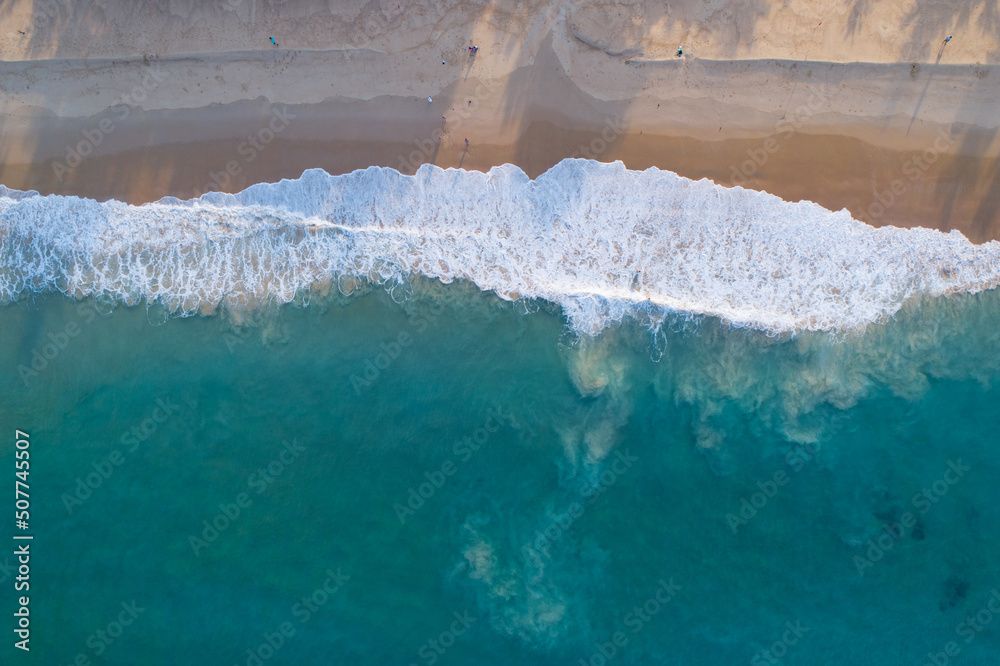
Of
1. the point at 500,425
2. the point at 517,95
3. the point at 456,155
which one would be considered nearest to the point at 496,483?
the point at 500,425

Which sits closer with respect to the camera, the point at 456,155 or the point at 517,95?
the point at 517,95

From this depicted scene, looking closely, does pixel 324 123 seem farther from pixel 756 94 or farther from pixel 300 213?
pixel 756 94

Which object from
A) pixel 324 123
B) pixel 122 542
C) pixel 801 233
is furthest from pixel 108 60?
pixel 801 233

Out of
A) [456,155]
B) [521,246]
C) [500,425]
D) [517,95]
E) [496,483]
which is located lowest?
[496,483]

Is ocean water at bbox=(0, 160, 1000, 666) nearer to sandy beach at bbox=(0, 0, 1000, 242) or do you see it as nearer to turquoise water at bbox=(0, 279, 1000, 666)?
turquoise water at bbox=(0, 279, 1000, 666)

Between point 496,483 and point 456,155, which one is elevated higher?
point 456,155

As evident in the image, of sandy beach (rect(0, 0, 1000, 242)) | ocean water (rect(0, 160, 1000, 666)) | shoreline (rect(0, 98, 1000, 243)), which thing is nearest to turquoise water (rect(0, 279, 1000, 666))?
ocean water (rect(0, 160, 1000, 666))

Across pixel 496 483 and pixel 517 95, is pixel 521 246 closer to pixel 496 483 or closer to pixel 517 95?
pixel 517 95

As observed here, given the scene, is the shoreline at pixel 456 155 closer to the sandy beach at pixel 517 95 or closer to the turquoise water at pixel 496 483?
the sandy beach at pixel 517 95

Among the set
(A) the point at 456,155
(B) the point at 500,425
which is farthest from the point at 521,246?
(B) the point at 500,425
